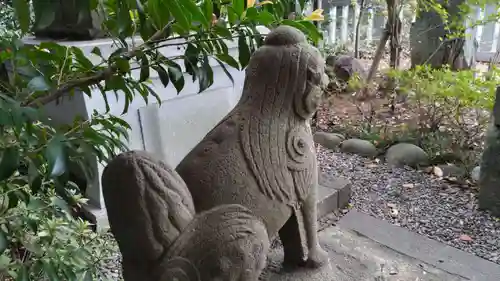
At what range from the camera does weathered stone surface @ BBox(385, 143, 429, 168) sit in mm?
3082

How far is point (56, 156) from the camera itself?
697 mm

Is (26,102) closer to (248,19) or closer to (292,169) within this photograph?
(248,19)

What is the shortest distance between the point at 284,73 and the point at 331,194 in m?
1.35

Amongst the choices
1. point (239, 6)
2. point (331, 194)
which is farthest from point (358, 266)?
point (239, 6)

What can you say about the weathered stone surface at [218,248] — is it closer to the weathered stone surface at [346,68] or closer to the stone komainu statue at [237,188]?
the stone komainu statue at [237,188]

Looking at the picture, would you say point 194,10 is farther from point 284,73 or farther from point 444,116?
point 444,116

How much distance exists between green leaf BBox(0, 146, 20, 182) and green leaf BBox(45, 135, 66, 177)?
0.05 m

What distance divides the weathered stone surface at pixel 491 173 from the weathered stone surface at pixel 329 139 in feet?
4.01

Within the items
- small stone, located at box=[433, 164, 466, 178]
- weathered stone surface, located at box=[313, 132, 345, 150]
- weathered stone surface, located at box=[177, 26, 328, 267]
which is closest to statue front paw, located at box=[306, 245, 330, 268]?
weathered stone surface, located at box=[177, 26, 328, 267]

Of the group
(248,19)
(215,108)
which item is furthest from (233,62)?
(215,108)

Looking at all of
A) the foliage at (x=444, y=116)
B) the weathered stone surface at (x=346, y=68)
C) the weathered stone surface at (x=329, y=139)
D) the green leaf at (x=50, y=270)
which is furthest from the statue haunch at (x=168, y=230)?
the weathered stone surface at (x=346, y=68)

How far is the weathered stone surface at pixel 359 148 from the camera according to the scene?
3.30m

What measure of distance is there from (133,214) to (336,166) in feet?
7.54

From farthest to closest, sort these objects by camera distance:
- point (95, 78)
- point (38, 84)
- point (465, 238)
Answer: point (465, 238)
point (95, 78)
point (38, 84)
